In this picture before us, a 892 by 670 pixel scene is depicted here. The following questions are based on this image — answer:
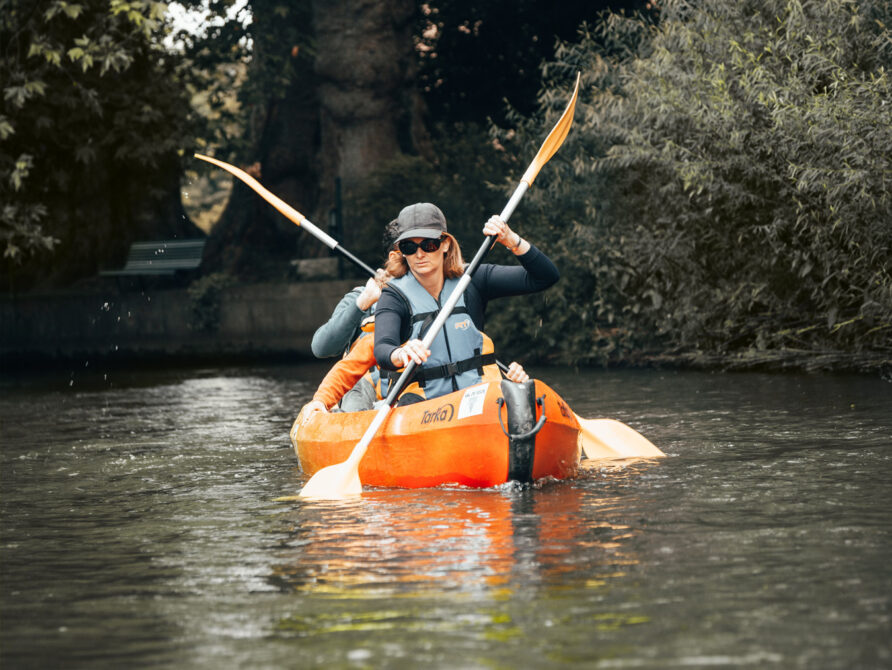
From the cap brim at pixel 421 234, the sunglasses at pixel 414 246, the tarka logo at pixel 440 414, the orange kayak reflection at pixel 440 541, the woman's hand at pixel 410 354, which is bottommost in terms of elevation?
the orange kayak reflection at pixel 440 541

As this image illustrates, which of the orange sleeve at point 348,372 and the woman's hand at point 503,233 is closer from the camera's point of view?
the woman's hand at point 503,233

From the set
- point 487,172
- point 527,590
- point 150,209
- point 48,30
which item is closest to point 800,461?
point 527,590

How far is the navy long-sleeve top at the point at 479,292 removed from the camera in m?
7.44

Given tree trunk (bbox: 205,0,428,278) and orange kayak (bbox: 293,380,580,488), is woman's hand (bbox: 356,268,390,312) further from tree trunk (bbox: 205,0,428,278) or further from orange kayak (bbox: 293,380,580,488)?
tree trunk (bbox: 205,0,428,278)

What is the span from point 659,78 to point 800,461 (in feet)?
21.3

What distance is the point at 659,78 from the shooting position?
13.6 meters

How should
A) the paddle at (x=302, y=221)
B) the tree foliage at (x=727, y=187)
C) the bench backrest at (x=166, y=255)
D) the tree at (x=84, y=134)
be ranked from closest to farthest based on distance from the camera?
the paddle at (x=302, y=221) → the tree foliage at (x=727, y=187) → the tree at (x=84, y=134) → the bench backrest at (x=166, y=255)

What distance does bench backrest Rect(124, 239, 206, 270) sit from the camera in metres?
22.3

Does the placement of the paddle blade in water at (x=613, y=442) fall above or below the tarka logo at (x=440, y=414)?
below

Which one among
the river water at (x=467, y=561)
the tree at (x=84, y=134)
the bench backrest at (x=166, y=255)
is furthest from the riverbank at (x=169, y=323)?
the river water at (x=467, y=561)

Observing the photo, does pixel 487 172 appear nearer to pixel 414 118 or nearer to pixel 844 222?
pixel 414 118

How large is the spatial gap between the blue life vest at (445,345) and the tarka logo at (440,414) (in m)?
0.33

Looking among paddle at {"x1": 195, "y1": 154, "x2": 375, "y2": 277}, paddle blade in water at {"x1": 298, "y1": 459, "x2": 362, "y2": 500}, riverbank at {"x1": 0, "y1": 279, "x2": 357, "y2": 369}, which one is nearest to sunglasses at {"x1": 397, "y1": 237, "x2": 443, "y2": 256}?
paddle blade in water at {"x1": 298, "y1": 459, "x2": 362, "y2": 500}

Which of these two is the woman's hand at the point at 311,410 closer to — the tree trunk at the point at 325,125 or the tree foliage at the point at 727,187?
the tree foliage at the point at 727,187
